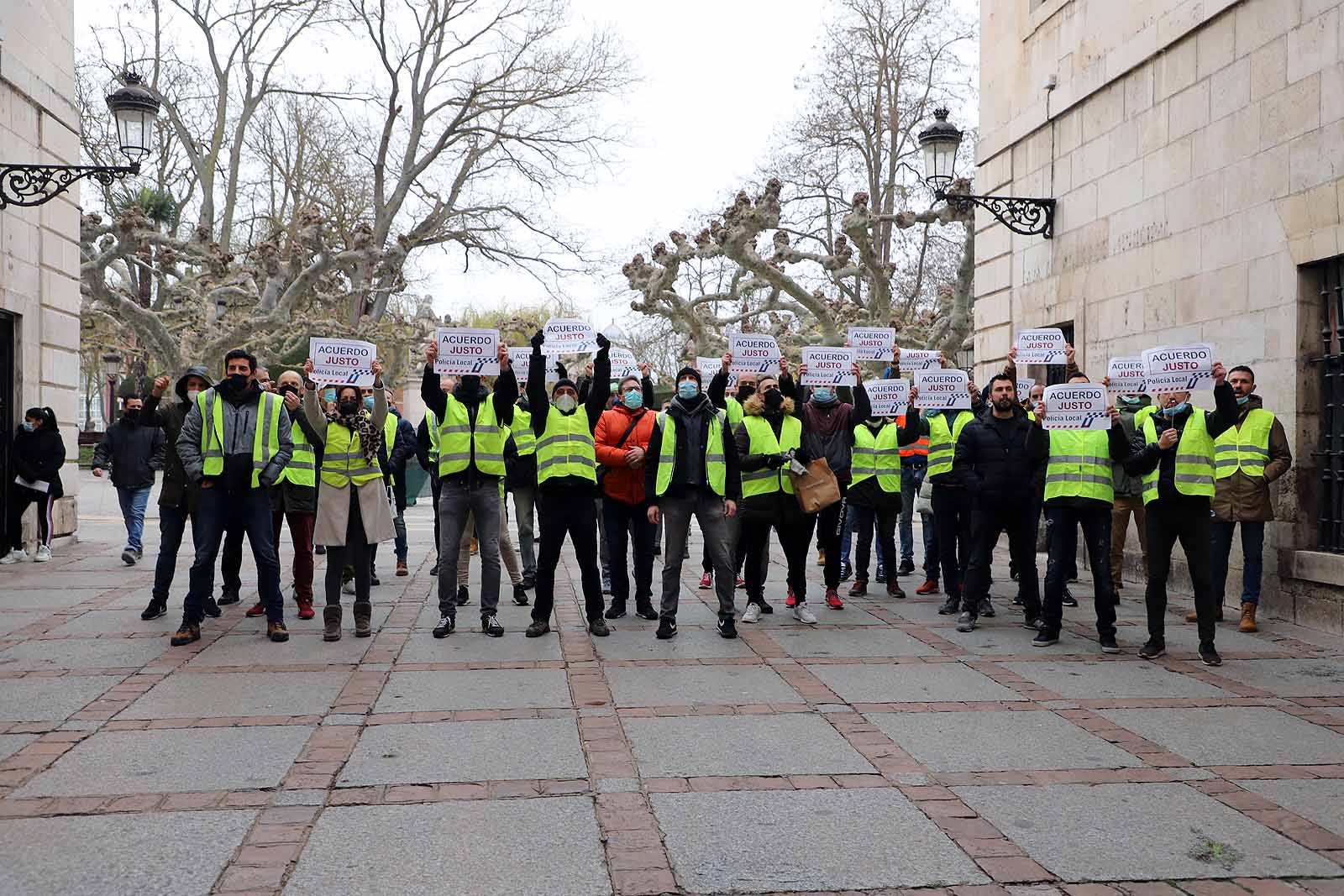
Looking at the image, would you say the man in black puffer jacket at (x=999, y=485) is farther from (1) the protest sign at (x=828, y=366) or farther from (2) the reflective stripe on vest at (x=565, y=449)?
(2) the reflective stripe on vest at (x=565, y=449)

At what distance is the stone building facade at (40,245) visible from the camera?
40.2 feet

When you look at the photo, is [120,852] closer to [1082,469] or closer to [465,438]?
[465,438]

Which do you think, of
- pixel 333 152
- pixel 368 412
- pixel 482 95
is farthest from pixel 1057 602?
pixel 333 152

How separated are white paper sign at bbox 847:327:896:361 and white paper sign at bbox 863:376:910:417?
41 cm

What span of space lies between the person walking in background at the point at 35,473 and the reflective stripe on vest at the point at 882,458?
788cm

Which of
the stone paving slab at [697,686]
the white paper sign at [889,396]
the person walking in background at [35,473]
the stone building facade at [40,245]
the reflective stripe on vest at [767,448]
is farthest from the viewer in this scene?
the stone building facade at [40,245]

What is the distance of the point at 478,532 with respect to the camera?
8289mm

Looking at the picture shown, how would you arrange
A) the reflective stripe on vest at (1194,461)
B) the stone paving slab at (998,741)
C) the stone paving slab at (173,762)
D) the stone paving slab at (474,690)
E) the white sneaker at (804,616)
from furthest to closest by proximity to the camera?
the white sneaker at (804,616), the reflective stripe on vest at (1194,461), the stone paving slab at (474,690), the stone paving slab at (998,741), the stone paving slab at (173,762)

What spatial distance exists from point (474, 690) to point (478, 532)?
204cm

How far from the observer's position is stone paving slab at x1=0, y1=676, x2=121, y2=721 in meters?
5.80

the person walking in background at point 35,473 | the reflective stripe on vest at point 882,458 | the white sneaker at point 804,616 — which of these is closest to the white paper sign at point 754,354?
the reflective stripe on vest at point 882,458

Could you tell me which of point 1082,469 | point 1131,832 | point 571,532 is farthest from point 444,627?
point 1131,832

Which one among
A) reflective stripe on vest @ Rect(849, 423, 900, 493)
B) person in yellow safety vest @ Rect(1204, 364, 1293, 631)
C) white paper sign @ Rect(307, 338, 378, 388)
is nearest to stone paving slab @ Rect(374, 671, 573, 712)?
white paper sign @ Rect(307, 338, 378, 388)

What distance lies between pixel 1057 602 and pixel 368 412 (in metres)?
4.77
